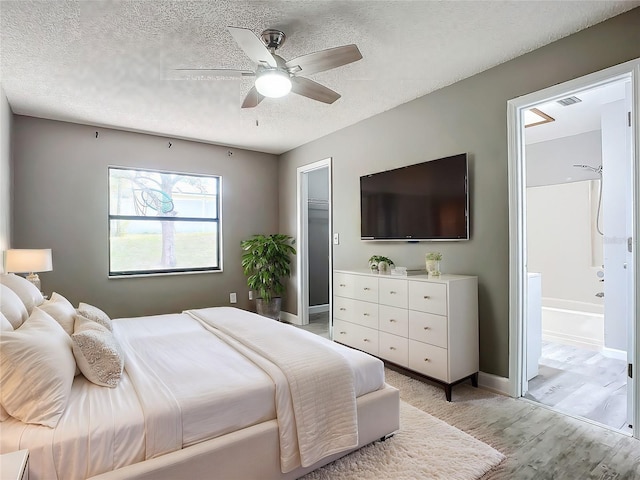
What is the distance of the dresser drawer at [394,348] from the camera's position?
2979 mm

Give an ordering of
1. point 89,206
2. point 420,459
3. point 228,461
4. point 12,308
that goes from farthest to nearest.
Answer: point 89,206
point 420,459
point 12,308
point 228,461

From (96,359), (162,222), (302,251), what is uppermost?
(162,222)

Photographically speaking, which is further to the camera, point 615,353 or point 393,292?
point 615,353

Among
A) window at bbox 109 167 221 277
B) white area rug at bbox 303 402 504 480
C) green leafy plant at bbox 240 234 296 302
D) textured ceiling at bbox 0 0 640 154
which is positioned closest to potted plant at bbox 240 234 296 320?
green leafy plant at bbox 240 234 296 302

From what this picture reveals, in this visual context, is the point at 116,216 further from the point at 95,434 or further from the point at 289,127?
the point at 95,434

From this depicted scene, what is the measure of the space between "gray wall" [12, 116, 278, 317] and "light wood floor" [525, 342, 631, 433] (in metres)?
3.97

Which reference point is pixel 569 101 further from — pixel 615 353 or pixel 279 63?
pixel 279 63

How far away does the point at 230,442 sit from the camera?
1.52 metres

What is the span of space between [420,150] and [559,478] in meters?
2.67

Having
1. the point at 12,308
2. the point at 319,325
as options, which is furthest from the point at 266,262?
the point at 12,308

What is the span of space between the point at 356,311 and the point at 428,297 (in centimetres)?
94

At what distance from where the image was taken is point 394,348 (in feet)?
10.1

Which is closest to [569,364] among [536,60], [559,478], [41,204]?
[559,478]

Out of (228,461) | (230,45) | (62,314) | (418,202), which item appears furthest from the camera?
(418,202)
